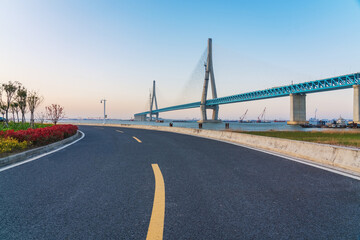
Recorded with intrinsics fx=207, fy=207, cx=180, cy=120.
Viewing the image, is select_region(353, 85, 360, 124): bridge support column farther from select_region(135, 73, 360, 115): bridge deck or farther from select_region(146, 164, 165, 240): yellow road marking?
select_region(146, 164, 165, 240): yellow road marking

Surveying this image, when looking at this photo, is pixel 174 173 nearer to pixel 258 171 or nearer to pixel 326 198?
pixel 258 171

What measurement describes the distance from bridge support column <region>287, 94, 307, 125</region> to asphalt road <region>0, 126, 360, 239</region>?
70.4m

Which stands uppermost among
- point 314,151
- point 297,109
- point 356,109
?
point 297,109

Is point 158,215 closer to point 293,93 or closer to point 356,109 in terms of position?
point 356,109

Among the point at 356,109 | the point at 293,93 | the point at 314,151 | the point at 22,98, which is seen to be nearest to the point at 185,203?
the point at 314,151

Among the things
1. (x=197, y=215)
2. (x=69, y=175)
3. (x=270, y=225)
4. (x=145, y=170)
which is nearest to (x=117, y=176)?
(x=145, y=170)

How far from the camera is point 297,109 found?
70562 millimetres

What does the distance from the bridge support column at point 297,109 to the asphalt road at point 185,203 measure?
70428 mm

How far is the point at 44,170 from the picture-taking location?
5.32 meters

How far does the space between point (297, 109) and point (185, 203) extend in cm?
7851

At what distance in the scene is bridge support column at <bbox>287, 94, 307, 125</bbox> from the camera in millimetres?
66938

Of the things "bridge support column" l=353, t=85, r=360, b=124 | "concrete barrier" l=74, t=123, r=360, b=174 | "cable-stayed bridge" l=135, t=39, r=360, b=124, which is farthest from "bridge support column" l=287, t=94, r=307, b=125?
"concrete barrier" l=74, t=123, r=360, b=174

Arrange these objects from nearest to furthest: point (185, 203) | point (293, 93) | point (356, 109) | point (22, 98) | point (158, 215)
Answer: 1. point (158, 215)
2. point (185, 203)
3. point (22, 98)
4. point (356, 109)
5. point (293, 93)

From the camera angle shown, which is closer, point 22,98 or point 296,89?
point 22,98
